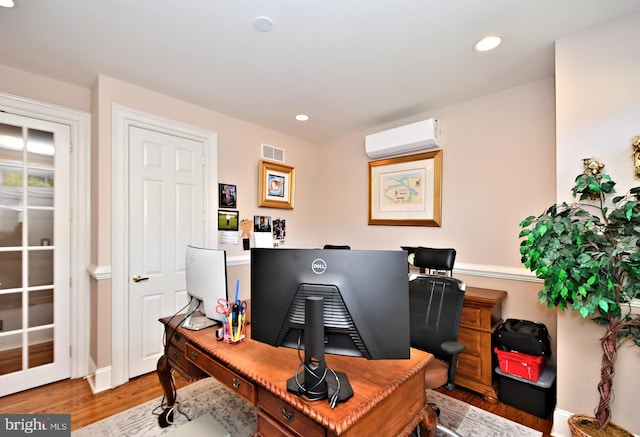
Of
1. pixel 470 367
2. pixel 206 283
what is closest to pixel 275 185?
pixel 206 283

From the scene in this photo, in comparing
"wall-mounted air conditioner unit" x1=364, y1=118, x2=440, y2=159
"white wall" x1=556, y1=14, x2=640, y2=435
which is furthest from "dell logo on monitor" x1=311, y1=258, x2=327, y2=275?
"wall-mounted air conditioner unit" x1=364, y1=118, x2=440, y2=159

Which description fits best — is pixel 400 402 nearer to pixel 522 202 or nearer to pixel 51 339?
pixel 522 202

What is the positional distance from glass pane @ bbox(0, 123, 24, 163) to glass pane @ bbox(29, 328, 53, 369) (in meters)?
1.50

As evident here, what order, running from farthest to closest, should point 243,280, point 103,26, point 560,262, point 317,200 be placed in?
point 317,200 → point 243,280 → point 103,26 → point 560,262

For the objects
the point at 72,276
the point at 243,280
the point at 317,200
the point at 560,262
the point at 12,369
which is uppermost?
the point at 317,200

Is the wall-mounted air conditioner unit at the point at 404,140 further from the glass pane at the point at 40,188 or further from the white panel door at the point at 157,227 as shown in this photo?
the glass pane at the point at 40,188

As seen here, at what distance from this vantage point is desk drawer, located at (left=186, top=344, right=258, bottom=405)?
1.22m

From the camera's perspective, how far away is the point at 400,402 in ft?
3.82

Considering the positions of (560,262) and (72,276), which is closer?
(560,262)

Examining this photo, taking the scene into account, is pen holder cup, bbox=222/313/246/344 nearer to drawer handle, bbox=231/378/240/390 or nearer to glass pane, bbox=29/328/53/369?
drawer handle, bbox=231/378/240/390

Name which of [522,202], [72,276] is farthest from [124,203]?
[522,202]

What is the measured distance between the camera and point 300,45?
2.05 meters

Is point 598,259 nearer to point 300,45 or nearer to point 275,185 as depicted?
point 300,45

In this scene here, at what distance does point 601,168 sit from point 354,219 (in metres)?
2.52
